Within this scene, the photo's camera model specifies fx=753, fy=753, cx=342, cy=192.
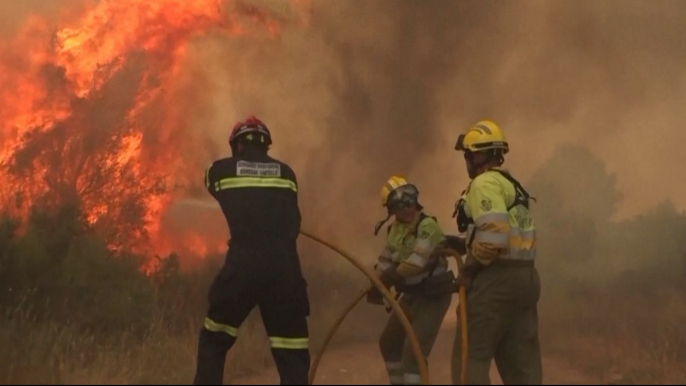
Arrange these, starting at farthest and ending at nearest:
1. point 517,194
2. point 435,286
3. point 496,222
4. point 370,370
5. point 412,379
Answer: point 370,370 → point 435,286 → point 412,379 → point 517,194 → point 496,222

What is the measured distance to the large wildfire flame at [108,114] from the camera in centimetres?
1153

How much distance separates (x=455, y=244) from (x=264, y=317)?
6.46 feet

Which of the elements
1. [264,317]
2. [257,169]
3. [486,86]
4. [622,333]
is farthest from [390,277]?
[486,86]

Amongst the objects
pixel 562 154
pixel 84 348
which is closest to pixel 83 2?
pixel 84 348

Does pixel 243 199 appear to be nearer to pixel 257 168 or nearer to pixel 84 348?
pixel 257 168

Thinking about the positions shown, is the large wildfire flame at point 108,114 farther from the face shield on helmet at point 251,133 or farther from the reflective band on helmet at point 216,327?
the reflective band on helmet at point 216,327

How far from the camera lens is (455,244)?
22.3 ft

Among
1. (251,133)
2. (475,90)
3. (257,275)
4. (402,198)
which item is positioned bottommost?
(257,275)

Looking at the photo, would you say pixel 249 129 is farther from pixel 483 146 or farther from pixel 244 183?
pixel 483 146

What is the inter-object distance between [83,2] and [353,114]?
512 centimetres

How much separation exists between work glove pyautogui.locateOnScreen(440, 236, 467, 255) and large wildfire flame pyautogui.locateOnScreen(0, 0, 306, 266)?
20.4ft

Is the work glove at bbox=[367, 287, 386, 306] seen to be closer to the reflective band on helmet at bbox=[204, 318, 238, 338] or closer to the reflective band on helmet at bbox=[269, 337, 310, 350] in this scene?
the reflective band on helmet at bbox=[269, 337, 310, 350]

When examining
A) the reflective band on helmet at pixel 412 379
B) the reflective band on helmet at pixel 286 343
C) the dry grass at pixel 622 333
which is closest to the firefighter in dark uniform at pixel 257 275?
the reflective band on helmet at pixel 286 343

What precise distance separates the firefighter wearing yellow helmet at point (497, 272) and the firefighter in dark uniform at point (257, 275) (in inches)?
51.5
